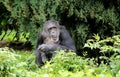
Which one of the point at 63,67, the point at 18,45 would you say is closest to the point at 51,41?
the point at 63,67

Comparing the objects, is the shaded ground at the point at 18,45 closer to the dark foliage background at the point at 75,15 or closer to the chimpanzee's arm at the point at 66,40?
the dark foliage background at the point at 75,15

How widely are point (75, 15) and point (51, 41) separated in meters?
0.90

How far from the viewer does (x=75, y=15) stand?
802 centimetres

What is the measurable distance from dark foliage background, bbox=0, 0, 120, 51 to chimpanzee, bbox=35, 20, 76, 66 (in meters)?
0.60

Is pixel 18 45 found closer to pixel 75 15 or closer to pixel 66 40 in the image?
pixel 75 15

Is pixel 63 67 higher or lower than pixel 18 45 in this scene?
lower

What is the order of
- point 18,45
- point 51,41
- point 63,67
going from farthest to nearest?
point 18,45 → point 51,41 → point 63,67

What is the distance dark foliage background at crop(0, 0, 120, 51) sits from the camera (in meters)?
7.88

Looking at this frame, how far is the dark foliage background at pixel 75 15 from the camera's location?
310 inches

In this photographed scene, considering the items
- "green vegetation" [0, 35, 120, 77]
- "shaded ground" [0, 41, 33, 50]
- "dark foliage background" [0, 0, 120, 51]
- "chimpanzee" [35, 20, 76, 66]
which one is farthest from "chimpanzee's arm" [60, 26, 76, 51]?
"shaded ground" [0, 41, 33, 50]

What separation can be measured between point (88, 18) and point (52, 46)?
120cm

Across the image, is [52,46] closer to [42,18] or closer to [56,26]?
[56,26]

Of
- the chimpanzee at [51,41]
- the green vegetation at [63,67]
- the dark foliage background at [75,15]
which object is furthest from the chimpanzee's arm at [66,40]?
the green vegetation at [63,67]

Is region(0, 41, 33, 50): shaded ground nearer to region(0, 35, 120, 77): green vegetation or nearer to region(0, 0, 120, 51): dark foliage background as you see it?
region(0, 0, 120, 51): dark foliage background
